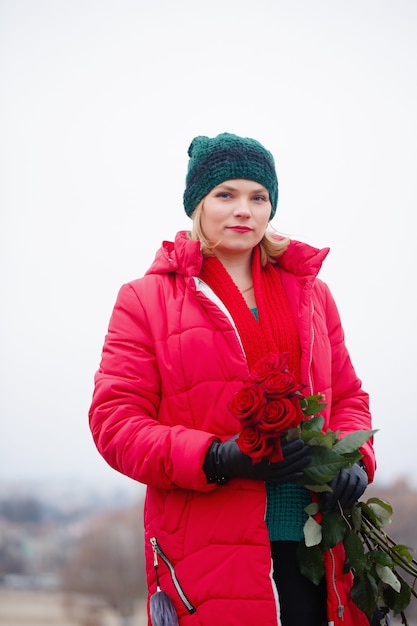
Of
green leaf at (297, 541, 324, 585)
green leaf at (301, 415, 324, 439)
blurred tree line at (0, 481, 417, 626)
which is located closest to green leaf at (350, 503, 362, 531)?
green leaf at (297, 541, 324, 585)

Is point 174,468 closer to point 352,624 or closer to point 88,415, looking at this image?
point 88,415

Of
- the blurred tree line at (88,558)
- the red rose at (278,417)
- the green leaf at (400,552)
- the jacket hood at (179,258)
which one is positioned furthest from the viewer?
the blurred tree line at (88,558)

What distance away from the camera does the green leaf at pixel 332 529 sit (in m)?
1.73

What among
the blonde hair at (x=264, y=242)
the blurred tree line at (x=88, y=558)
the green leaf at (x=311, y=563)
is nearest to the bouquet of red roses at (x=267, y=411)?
the green leaf at (x=311, y=563)

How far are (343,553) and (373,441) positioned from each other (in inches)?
12.0

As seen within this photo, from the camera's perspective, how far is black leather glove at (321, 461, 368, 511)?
Answer: 68.0 inches

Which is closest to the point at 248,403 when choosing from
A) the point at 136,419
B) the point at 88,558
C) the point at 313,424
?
the point at 313,424

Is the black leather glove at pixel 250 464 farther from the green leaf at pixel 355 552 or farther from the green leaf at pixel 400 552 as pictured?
the green leaf at pixel 400 552

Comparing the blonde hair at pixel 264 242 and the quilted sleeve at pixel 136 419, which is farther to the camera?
the blonde hair at pixel 264 242

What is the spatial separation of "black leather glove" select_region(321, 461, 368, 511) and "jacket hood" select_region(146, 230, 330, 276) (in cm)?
52

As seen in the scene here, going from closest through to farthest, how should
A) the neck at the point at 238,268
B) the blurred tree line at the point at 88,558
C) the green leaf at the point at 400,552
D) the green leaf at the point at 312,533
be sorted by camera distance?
1. the green leaf at the point at 312,533
2. the green leaf at the point at 400,552
3. the neck at the point at 238,268
4. the blurred tree line at the point at 88,558

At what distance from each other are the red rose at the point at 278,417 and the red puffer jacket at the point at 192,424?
0.55 feet

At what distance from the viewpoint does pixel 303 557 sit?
173 centimetres

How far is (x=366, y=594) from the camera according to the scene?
1759 millimetres
